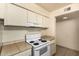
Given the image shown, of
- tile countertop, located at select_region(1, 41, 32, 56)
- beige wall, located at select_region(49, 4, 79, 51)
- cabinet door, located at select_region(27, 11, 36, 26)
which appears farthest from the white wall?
tile countertop, located at select_region(1, 41, 32, 56)

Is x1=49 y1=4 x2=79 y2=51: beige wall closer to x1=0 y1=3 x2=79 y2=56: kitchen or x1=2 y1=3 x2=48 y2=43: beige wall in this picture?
x1=0 y1=3 x2=79 y2=56: kitchen

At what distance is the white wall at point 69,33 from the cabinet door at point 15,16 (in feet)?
3.99

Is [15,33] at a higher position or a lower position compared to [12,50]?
higher

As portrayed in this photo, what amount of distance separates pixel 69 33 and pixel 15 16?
1915 millimetres

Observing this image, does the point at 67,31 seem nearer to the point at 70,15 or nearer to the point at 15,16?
the point at 70,15

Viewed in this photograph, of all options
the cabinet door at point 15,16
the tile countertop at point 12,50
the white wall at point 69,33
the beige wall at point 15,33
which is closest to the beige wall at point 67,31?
the white wall at point 69,33

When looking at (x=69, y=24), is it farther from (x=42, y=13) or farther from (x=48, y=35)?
(x=42, y=13)

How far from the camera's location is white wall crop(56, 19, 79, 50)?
2.11 m

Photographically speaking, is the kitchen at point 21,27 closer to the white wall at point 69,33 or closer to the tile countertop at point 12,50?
the tile countertop at point 12,50

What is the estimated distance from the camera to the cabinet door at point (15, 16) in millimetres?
1038

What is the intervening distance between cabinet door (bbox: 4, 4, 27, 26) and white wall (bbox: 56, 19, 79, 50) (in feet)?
3.99

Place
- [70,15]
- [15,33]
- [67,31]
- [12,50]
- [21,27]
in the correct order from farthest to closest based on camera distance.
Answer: [67,31]
[70,15]
[21,27]
[15,33]
[12,50]

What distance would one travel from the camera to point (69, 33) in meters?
2.35

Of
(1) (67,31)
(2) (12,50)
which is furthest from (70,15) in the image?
(2) (12,50)
